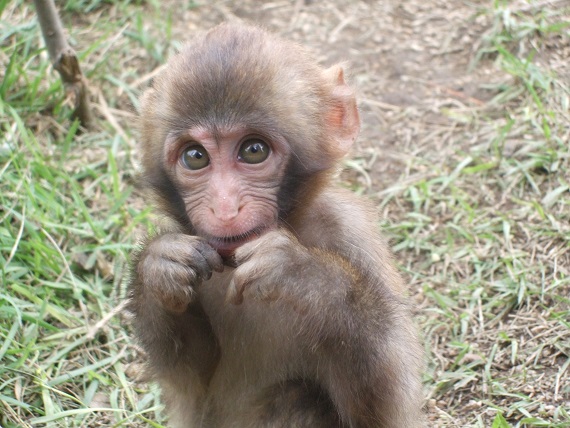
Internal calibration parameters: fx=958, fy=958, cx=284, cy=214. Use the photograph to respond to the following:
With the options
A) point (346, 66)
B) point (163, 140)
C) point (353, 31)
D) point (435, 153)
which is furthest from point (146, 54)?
point (163, 140)

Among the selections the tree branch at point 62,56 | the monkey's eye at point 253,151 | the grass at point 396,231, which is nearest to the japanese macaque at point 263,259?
the monkey's eye at point 253,151

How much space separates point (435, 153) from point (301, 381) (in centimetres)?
384

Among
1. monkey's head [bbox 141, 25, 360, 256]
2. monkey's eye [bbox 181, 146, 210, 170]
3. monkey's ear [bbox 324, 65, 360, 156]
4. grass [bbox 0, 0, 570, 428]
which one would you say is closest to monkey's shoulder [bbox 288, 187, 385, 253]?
monkey's head [bbox 141, 25, 360, 256]

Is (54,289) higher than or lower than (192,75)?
lower

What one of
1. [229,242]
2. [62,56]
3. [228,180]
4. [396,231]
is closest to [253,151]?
[228,180]

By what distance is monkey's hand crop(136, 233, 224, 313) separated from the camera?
16.3 feet

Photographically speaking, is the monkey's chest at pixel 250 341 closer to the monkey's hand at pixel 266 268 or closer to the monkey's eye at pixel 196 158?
the monkey's hand at pixel 266 268

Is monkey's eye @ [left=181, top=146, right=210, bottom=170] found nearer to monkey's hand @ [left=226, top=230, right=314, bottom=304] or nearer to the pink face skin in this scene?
the pink face skin

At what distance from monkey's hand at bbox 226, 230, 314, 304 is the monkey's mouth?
0.12 meters

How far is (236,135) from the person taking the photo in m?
5.19

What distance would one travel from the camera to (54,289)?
7.21 meters

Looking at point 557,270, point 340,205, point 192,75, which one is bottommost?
point 557,270

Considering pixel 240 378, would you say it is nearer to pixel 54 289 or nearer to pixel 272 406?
pixel 272 406

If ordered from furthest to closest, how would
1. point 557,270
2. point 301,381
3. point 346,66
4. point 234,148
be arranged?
point 557,270 < point 346,66 < point 301,381 < point 234,148
